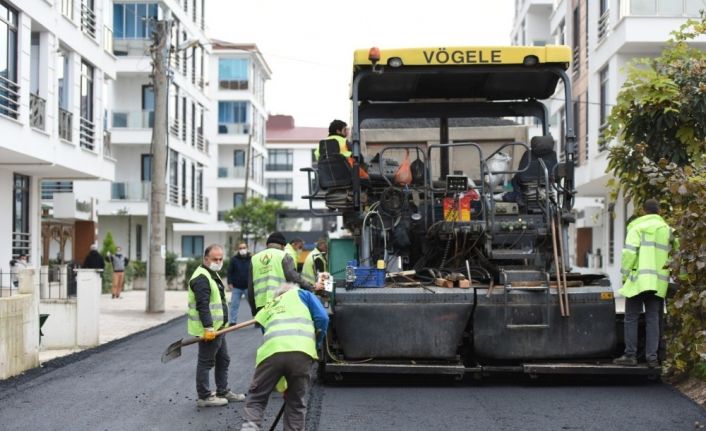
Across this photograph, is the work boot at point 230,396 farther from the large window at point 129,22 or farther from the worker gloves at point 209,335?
the large window at point 129,22

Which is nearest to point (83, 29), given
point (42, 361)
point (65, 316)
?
point (65, 316)

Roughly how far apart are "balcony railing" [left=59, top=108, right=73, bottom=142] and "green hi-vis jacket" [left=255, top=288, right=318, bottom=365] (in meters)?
17.0

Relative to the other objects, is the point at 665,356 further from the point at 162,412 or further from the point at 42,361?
the point at 42,361

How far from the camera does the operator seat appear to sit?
10406 mm

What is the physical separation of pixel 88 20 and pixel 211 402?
17994 millimetres

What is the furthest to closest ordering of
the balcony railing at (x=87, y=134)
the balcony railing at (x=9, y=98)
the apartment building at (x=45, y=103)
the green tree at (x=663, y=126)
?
the balcony railing at (x=87, y=134)
the apartment building at (x=45, y=103)
the balcony railing at (x=9, y=98)
the green tree at (x=663, y=126)

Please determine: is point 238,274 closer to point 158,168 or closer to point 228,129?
point 158,168

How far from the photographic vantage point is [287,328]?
21.6 feet

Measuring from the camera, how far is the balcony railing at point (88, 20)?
24016 millimetres

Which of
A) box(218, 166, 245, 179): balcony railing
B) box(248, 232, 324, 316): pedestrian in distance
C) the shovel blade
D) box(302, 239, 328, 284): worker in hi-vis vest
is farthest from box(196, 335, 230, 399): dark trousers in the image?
box(218, 166, 245, 179): balcony railing

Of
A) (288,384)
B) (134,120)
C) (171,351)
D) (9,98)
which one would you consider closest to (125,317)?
(9,98)

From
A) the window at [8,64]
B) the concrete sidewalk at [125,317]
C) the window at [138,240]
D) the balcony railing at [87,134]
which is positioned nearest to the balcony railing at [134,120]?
the window at [138,240]

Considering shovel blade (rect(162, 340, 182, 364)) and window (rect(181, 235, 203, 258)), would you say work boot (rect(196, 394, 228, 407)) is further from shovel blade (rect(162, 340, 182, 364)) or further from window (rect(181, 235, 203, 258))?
window (rect(181, 235, 203, 258))

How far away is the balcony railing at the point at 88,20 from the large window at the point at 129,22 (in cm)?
1458
